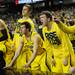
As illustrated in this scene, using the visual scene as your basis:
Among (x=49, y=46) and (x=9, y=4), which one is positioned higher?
(x=9, y=4)

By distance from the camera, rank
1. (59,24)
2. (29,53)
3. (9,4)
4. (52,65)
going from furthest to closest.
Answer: (9,4), (29,53), (52,65), (59,24)

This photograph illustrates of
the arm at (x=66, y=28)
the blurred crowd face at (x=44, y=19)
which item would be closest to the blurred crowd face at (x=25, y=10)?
the blurred crowd face at (x=44, y=19)

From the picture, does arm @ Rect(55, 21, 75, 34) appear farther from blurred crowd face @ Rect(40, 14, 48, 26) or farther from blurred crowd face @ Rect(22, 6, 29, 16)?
blurred crowd face @ Rect(22, 6, 29, 16)

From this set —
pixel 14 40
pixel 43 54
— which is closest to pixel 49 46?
pixel 43 54

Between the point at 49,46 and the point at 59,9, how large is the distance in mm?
622

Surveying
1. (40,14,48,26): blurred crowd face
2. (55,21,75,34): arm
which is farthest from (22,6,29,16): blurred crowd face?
(55,21,75,34): arm

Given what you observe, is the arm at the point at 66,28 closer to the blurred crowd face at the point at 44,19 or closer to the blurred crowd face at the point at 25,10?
the blurred crowd face at the point at 44,19

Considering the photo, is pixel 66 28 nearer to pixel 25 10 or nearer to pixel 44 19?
pixel 44 19

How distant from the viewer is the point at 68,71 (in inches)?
159

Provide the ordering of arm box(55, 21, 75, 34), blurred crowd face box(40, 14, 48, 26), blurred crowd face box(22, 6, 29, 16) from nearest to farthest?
1. arm box(55, 21, 75, 34)
2. blurred crowd face box(40, 14, 48, 26)
3. blurred crowd face box(22, 6, 29, 16)

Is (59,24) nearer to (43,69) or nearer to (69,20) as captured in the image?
(69,20)

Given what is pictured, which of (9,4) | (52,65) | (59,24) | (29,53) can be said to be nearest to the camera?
(59,24)

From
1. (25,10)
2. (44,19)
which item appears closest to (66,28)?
(44,19)

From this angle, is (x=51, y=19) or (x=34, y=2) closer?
(x=51, y=19)
